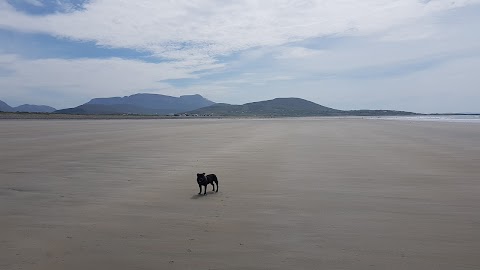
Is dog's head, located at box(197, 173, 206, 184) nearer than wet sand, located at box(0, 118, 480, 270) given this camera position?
No

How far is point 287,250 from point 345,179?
509cm

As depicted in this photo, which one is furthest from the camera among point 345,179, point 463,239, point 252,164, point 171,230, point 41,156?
point 41,156

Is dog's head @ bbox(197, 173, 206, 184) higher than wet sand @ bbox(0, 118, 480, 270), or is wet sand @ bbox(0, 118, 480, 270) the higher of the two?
dog's head @ bbox(197, 173, 206, 184)

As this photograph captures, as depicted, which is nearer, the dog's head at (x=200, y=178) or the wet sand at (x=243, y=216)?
the wet sand at (x=243, y=216)

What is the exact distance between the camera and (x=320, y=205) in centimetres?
666

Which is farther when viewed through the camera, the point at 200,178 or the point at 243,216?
the point at 200,178

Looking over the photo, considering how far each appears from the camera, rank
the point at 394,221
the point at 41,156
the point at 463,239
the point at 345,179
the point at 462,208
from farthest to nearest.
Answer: the point at 41,156
the point at 345,179
the point at 462,208
the point at 394,221
the point at 463,239

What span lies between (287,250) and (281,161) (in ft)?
25.8

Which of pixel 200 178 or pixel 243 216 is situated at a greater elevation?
pixel 200 178

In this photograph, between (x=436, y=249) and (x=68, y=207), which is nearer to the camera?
(x=436, y=249)

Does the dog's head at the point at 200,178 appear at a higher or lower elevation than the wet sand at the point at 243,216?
higher

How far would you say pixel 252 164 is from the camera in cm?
1172

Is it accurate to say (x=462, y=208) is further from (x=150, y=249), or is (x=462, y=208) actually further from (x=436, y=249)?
(x=150, y=249)

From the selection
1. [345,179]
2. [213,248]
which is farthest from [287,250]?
[345,179]
